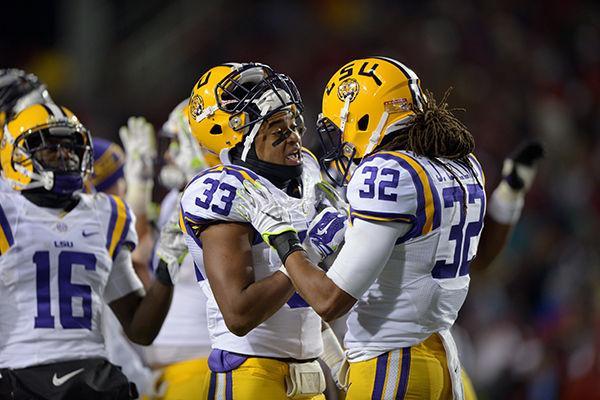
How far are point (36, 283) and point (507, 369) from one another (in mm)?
5575

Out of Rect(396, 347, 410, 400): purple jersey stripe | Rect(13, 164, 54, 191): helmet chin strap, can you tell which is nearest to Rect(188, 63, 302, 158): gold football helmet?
Rect(13, 164, 54, 191): helmet chin strap

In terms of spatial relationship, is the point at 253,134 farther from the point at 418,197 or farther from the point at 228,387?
the point at 228,387

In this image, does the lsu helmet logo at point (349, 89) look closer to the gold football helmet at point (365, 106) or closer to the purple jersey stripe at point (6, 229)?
the gold football helmet at point (365, 106)

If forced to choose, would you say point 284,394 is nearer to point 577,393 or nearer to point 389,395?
→ point 389,395

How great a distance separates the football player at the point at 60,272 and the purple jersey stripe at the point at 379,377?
3.22ft

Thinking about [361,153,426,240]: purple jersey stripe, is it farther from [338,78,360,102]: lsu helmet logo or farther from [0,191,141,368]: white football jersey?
[0,191,141,368]: white football jersey

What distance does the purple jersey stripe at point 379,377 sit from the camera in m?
3.18

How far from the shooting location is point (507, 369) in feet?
27.9

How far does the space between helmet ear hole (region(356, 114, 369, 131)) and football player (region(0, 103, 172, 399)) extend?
3.21 feet

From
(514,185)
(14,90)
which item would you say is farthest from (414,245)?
(14,90)

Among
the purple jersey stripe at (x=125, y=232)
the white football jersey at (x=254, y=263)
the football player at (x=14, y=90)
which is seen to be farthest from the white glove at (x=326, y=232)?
the football player at (x=14, y=90)

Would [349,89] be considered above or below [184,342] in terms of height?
above

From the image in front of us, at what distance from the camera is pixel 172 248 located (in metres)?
3.82

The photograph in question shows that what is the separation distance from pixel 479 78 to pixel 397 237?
826cm
